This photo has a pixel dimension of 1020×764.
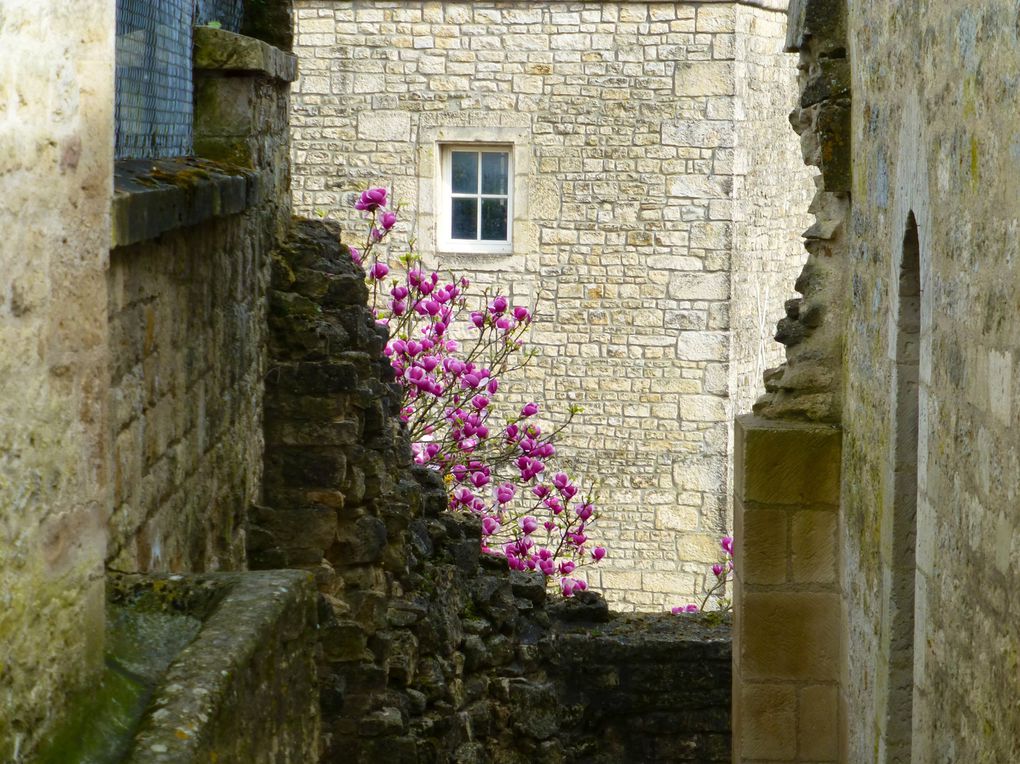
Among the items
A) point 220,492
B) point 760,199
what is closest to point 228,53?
point 220,492

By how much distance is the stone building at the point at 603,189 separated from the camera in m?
13.9

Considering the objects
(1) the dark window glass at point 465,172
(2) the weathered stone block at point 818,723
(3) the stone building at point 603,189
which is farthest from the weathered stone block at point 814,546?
(1) the dark window glass at point 465,172

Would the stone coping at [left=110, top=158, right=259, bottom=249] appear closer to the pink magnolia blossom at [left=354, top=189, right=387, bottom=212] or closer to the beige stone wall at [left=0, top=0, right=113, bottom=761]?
the beige stone wall at [left=0, top=0, right=113, bottom=761]

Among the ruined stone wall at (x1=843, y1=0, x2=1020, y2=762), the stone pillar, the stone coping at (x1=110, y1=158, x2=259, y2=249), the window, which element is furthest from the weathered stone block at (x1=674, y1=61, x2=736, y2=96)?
the stone coping at (x1=110, y1=158, x2=259, y2=249)

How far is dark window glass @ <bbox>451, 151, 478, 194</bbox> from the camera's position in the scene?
14.3 metres

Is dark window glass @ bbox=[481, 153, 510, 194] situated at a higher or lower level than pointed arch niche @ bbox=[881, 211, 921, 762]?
higher

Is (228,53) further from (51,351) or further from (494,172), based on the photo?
(494,172)

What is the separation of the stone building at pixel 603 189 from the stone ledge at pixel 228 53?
26.3 ft

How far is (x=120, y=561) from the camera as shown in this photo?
153 inches

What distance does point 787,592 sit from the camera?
21.2 ft

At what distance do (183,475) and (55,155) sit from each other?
6.83 feet

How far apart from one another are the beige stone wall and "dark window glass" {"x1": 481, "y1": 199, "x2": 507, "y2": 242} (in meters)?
11.2

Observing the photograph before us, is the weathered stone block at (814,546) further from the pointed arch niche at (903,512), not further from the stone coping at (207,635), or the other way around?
the stone coping at (207,635)

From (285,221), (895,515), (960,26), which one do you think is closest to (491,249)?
(285,221)
